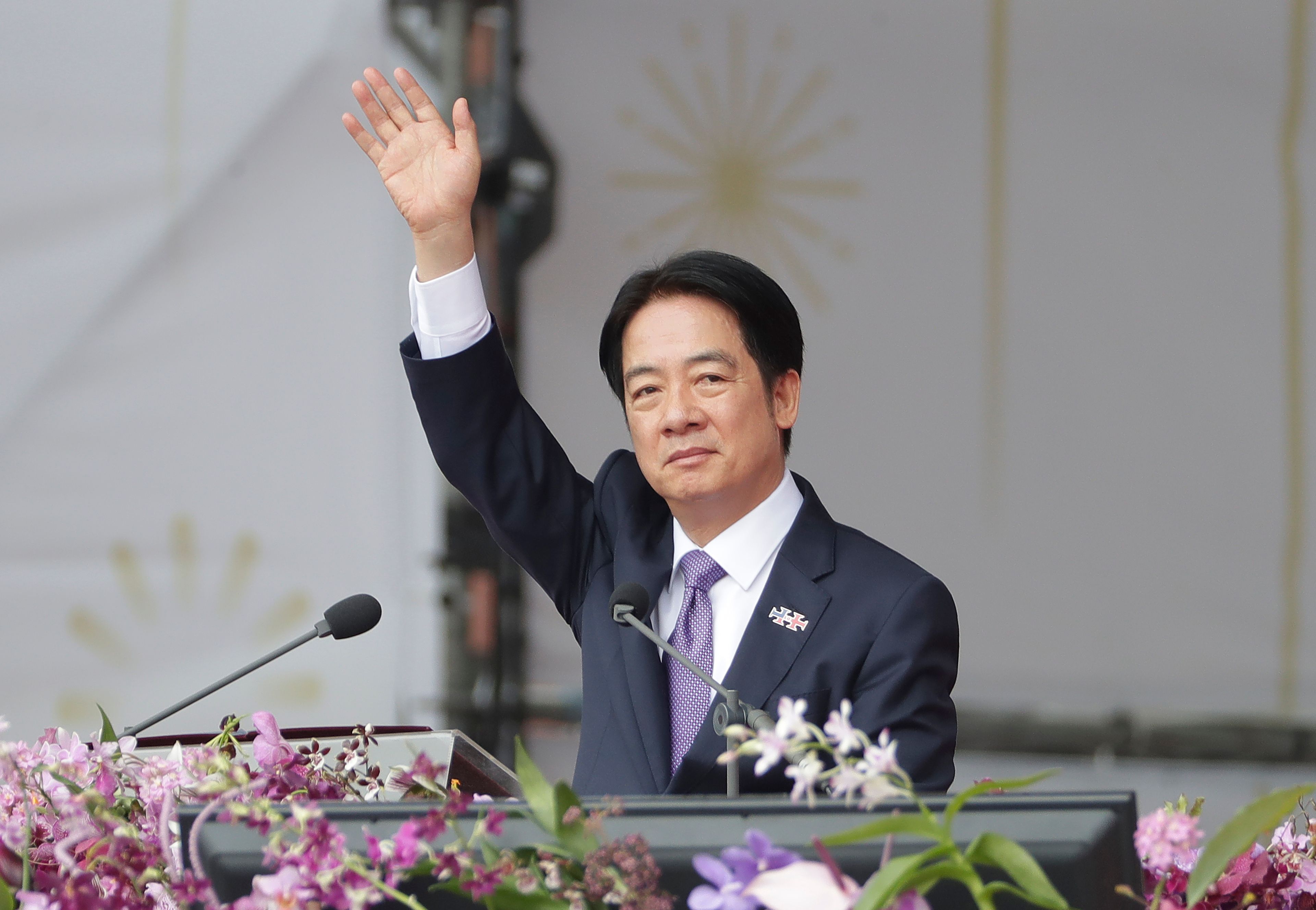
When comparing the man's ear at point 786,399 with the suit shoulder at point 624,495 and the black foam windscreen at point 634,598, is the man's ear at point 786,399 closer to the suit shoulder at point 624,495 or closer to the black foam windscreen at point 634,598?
the suit shoulder at point 624,495

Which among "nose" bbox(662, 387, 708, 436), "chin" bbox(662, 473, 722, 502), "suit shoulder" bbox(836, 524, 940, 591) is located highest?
"nose" bbox(662, 387, 708, 436)

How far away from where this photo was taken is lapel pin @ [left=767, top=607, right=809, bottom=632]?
147 centimetres

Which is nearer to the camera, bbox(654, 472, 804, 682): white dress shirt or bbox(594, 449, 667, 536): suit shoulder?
bbox(654, 472, 804, 682): white dress shirt

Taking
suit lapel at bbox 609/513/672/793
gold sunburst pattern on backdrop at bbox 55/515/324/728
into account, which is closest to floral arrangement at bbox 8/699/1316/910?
suit lapel at bbox 609/513/672/793

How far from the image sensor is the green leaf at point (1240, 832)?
0.61 metres

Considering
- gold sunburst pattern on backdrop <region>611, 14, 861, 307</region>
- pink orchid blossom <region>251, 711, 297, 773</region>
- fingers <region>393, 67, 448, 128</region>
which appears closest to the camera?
pink orchid blossom <region>251, 711, 297, 773</region>

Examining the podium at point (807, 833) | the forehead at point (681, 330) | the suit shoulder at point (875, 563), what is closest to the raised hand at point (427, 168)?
the forehead at point (681, 330)

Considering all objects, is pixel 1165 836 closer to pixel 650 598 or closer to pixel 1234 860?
pixel 1234 860

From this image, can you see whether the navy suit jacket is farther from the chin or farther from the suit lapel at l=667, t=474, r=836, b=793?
the chin

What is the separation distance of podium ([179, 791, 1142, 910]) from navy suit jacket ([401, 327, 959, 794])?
1.99 ft

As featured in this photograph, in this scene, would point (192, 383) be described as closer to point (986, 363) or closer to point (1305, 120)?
point (986, 363)

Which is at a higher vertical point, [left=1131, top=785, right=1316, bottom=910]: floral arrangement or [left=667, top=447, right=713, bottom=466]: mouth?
[left=667, top=447, right=713, bottom=466]: mouth

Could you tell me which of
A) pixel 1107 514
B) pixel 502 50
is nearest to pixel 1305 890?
pixel 1107 514

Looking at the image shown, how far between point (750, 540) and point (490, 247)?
4.42 feet
